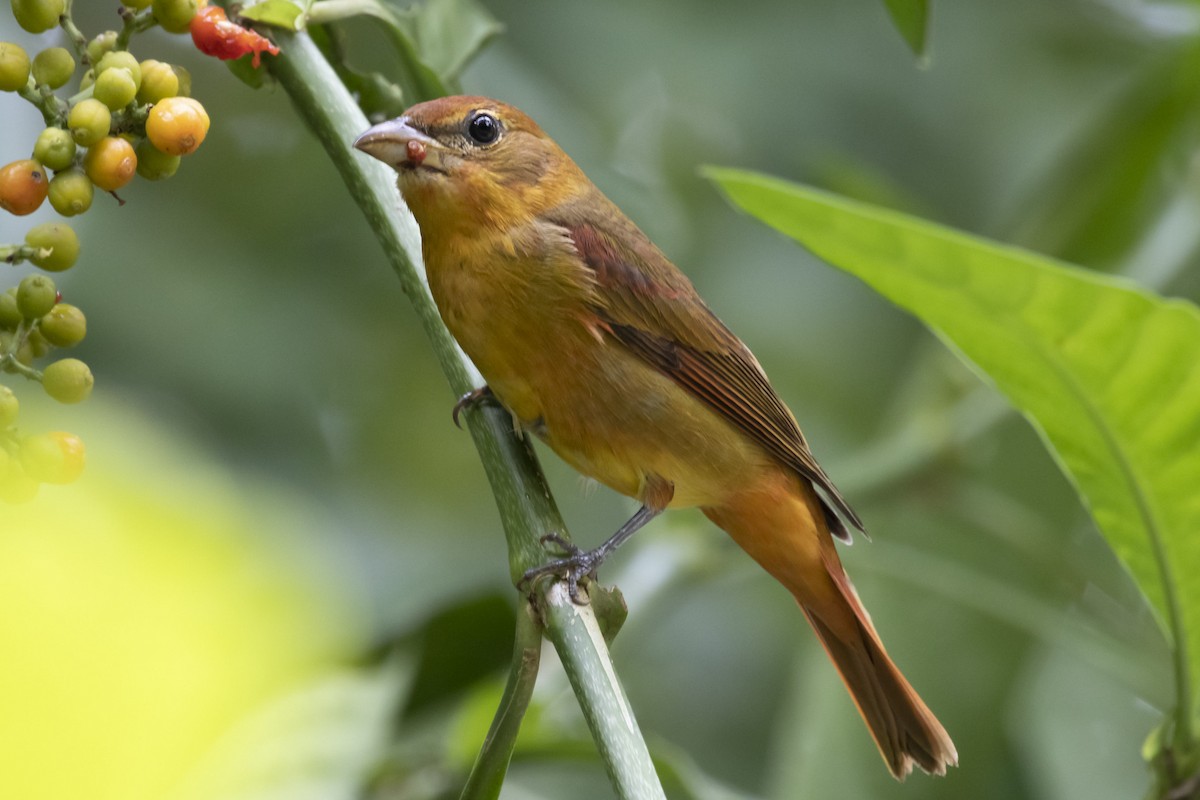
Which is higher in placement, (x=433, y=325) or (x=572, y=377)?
(x=433, y=325)

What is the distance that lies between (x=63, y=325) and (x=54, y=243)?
9cm

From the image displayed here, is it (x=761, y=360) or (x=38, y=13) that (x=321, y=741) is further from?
(x=761, y=360)

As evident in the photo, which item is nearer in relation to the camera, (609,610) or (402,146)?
(609,610)

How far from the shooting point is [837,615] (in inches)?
128

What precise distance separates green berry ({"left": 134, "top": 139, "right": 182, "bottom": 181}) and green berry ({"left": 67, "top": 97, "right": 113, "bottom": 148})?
109 mm

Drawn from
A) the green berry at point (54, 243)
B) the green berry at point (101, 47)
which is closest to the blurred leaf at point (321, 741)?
the green berry at point (54, 243)

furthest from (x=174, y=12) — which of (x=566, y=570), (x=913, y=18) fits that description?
(x=913, y=18)

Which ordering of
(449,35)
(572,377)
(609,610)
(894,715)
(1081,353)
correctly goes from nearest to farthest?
(609,610)
(1081,353)
(449,35)
(572,377)
(894,715)

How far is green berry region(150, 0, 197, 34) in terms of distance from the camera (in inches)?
61.5

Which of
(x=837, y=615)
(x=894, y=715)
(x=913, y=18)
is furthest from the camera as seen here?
(x=837, y=615)

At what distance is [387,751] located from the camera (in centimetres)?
264

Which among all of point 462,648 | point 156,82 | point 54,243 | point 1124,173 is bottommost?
point 462,648

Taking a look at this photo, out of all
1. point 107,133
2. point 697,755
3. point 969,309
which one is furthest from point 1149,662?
point 107,133

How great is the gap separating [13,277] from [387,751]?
1.20 metres
